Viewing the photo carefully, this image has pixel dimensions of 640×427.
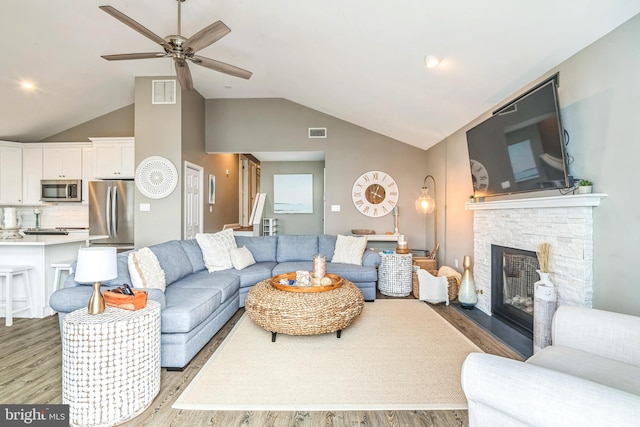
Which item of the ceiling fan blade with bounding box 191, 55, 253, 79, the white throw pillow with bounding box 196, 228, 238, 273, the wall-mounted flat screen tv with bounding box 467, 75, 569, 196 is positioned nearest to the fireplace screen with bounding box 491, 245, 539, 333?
the wall-mounted flat screen tv with bounding box 467, 75, 569, 196

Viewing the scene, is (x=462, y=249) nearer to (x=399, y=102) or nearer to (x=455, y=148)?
(x=455, y=148)

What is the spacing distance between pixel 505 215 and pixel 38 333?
190 inches

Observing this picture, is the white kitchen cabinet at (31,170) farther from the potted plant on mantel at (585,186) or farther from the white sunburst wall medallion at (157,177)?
the potted plant on mantel at (585,186)

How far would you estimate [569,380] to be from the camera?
3.32 feet

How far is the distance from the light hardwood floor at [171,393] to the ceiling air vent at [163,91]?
11.2 ft

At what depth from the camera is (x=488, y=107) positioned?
353cm

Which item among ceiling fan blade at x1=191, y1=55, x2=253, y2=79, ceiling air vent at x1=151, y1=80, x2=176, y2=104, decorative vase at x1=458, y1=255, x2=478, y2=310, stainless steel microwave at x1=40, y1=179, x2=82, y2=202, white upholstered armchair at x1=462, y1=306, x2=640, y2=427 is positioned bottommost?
decorative vase at x1=458, y1=255, x2=478, y2=310

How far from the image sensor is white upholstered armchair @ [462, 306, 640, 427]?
0.94 m

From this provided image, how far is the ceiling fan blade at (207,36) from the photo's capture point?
244 centimetres

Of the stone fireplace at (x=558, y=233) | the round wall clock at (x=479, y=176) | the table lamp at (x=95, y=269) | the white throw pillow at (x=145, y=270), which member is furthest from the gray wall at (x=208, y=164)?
the stone fireplace at (x=558, y=233)

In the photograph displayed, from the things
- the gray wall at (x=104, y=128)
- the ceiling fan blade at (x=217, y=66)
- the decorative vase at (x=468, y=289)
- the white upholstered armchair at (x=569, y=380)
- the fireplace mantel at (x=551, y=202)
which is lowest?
the decorative vase at (x=468, y=289)

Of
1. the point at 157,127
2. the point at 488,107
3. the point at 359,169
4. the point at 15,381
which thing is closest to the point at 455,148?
the point at 488,107

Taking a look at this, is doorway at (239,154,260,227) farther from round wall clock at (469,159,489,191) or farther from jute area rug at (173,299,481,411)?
round wall clock at (469,159,489,191)

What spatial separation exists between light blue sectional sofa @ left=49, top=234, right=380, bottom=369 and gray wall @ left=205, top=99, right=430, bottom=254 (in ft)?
4.78
